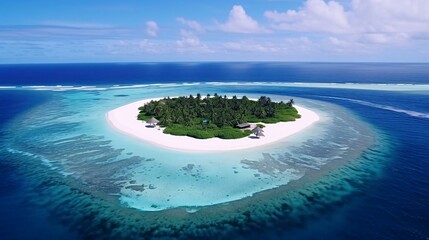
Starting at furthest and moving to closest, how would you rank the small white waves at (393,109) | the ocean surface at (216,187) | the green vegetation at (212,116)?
the small white waves at (393,109) < the green vegetation at (212,116) < the ocean surface at (216,187)

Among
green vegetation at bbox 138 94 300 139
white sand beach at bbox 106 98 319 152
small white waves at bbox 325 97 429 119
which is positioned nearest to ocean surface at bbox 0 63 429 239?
white sand beach at bbox 106 98 319 152

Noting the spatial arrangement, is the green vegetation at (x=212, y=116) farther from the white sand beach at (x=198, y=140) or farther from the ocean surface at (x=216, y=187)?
the ocean surface at (x=216, y=187)

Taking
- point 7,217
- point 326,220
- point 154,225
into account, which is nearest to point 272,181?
point 326,220

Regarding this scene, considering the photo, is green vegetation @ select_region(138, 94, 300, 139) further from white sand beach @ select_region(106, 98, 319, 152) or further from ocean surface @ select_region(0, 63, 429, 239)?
ocean surface @ select_region(0, 63, 429, 239)

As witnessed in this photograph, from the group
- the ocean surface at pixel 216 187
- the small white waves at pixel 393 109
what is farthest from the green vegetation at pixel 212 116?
the small white waves at pixel 393 109

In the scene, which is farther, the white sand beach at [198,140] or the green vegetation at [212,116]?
the green vegetation at [212,116]

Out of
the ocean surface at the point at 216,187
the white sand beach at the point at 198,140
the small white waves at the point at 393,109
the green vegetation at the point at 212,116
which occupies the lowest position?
the ocean surface at the point at 216,187

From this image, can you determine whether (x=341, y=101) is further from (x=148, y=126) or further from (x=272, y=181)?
(x=272, y=181)
